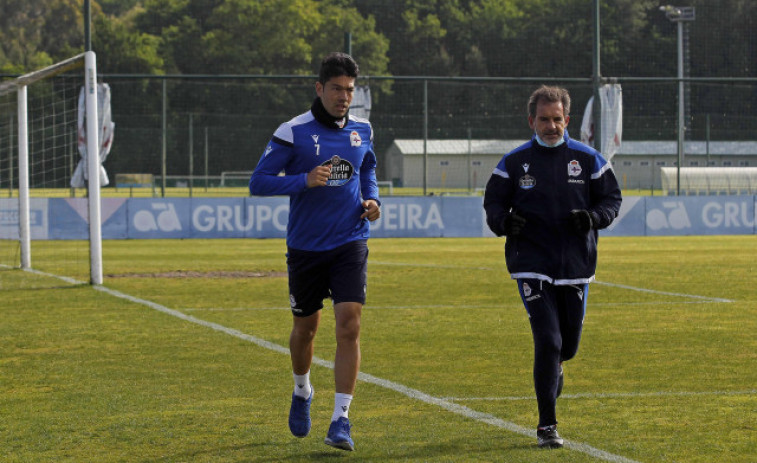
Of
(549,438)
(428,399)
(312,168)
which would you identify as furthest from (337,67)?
(428,399)

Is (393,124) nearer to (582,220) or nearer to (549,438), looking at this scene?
(582,220)

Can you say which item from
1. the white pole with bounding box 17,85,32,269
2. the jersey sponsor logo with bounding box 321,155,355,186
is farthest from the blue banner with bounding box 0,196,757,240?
the jersey sponsor logo with bounding box 321,155,355,186

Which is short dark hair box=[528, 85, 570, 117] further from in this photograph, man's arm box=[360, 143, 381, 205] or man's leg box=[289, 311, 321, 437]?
man's leg box=[289, 311, 321, 437]

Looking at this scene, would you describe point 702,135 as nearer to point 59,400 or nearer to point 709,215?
point 709,215

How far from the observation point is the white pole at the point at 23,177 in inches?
745

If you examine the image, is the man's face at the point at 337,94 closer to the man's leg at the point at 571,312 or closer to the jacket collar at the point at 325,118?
the jacket collar at the point at 325,118

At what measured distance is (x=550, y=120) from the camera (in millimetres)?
6395

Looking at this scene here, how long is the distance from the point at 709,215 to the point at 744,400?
905 inches

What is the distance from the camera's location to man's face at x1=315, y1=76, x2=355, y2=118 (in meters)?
Result: 6.47

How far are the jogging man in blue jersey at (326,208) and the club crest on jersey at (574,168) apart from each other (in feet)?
3.51

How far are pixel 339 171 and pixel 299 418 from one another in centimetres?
→ 134

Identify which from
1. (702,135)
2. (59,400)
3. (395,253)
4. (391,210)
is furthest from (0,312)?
(702,135)

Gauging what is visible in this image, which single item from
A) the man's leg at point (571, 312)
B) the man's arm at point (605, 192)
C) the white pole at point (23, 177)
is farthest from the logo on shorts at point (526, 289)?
the white pole at point (23, 177)

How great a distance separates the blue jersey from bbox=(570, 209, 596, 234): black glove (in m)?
1.12
